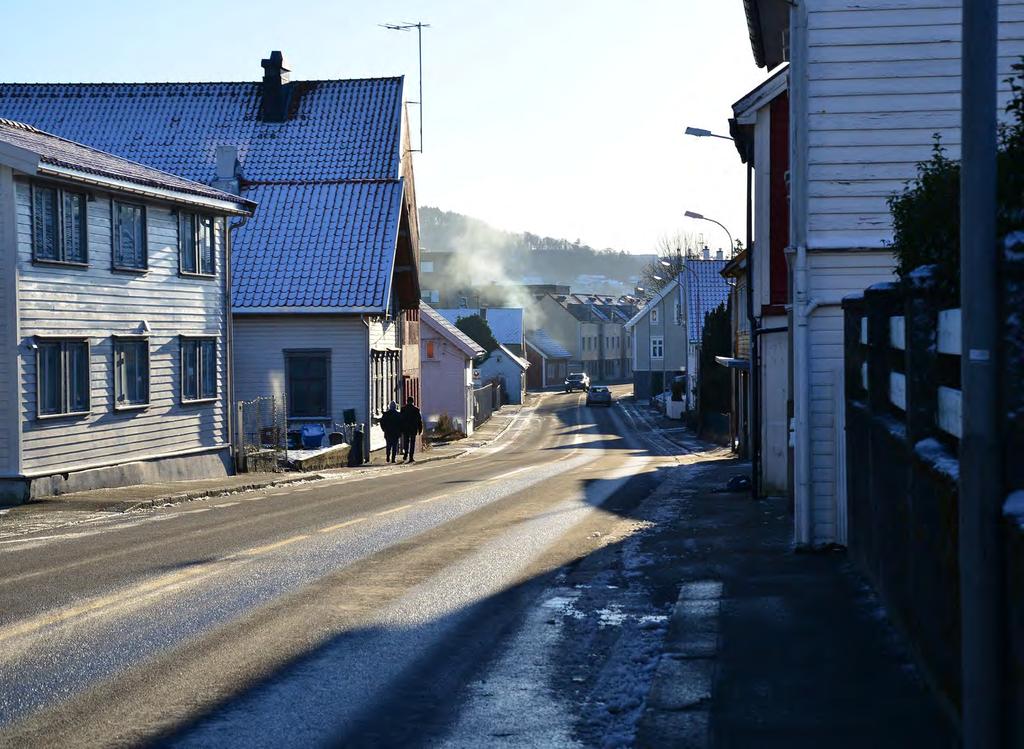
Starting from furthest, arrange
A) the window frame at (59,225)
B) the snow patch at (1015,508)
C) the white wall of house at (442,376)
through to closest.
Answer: the white wall of house at (442,376) < the window frame at (59,225) < the snow patch at (1015,508)

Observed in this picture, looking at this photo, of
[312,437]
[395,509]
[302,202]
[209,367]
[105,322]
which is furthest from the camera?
[302,202]

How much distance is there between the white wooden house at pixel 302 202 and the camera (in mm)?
37875

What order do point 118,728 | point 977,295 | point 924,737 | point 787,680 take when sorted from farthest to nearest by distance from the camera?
point 787,680 → point 118,728 → point 924,737 → point 977,295

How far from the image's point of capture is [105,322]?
915 inches

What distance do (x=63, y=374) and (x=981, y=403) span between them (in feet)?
63.4

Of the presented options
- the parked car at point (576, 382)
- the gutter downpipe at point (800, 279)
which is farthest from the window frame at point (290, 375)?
the parked car at point (576, 382)

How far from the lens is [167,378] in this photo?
25906mm

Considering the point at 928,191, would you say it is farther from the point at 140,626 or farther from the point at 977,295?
the point at 140,626

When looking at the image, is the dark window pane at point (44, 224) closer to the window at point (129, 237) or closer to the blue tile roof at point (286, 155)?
the window at point (129, 237)

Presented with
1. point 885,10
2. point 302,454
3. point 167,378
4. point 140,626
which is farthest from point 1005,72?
point 302,454

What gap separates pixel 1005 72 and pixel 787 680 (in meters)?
9.18

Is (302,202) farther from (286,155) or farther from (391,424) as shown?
(391,424)

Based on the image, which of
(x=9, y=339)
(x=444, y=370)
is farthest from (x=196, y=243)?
(x=444, y=370)

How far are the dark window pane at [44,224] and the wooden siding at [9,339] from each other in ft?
2.09
